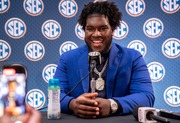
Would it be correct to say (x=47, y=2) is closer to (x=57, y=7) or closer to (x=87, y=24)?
(x=57, y=7)

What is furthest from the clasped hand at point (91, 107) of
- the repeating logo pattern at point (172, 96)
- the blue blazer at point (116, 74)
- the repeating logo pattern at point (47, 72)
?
the repeating logo pattern at point (172, 96)

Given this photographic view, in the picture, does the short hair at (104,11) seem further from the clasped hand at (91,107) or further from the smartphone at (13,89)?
the smartphone at (13,89)

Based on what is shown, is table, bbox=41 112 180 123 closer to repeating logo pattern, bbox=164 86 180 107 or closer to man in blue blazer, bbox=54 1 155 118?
man in blue blazer, bbox=54 1 155 118

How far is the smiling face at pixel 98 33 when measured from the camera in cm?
135

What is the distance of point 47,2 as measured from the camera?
1924mm

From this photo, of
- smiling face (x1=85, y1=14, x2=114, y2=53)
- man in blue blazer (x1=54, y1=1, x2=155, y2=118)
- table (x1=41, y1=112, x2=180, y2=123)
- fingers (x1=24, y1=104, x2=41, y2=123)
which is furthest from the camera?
smiling face (x1=85, y1=14, x2=114, y2=53)

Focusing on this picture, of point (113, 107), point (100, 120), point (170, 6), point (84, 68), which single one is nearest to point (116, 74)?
point (84, 68)

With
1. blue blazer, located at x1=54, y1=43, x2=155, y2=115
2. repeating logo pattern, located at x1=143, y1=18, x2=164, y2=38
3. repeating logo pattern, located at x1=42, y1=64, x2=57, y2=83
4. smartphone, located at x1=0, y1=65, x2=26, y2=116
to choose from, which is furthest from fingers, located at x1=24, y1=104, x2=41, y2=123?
repeating logo pattern, located at x1=143, y1=18, x2=164, y2=38

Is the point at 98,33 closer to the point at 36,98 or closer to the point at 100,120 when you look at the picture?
the point at 100,120

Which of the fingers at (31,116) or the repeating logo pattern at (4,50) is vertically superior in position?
the repeating logo pattern at (4,50)

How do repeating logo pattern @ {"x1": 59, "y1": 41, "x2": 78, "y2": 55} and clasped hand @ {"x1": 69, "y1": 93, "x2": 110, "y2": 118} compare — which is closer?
clasped hand @ {"x1": 69, "y1": 93, "x2": 110, "y2": 118}

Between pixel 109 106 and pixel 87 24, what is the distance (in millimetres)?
531

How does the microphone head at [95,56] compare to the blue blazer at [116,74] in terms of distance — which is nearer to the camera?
the microphone head at [95,56]

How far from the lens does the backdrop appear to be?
6.21ft
